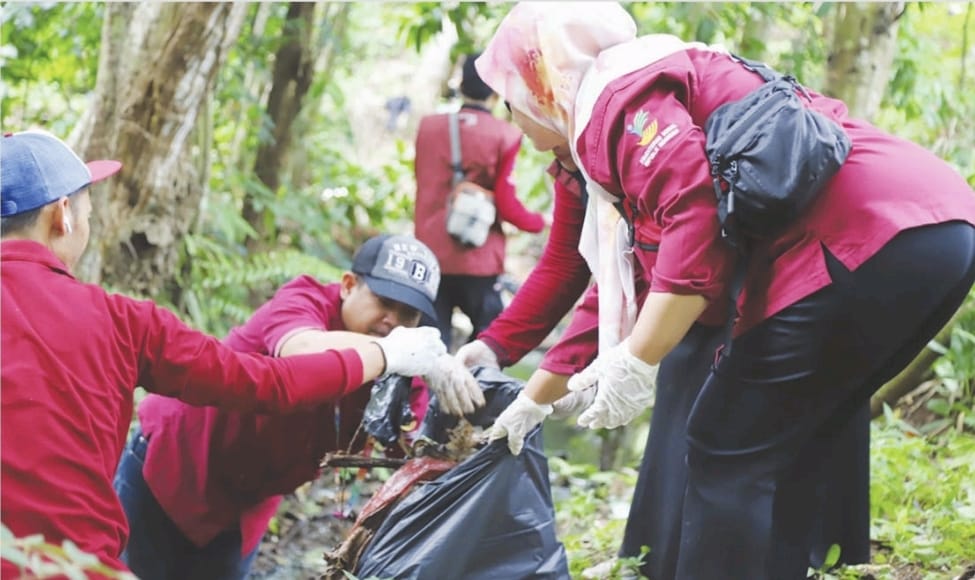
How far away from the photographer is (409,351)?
8.27 feet

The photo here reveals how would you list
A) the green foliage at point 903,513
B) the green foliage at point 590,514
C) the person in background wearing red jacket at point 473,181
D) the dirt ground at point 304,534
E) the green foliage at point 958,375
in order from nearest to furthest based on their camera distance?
the green foliage at point 903,513, the green foliage at point 590,514, the dirt ground at point 304,534, the green foliage at point 958,375, the person in background wearing red jacket at point 473,181

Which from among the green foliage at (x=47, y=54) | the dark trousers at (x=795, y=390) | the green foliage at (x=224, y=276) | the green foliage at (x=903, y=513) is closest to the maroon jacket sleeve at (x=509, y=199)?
the green foliage at (x=224, y=276)

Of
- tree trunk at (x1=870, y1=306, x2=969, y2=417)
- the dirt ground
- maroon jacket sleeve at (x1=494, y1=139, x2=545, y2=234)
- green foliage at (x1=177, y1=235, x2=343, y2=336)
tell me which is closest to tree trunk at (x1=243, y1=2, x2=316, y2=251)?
green foliage at (x1=177, y1=235, x2=343, y2=336)

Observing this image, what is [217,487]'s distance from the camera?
2.83 m

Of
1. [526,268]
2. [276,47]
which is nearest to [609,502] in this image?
[276,47]

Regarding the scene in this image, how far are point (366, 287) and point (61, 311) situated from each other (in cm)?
101

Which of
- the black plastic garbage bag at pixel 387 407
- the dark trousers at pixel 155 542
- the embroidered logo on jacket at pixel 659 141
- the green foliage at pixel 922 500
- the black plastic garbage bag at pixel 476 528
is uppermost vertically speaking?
the embroidered logo on jacket at pixel 659 141

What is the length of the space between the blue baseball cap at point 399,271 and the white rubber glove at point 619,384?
2.10 feet

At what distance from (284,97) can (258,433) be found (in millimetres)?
4604

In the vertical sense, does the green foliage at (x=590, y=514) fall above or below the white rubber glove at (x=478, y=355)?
below

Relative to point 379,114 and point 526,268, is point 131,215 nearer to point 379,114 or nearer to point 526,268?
point 526,268

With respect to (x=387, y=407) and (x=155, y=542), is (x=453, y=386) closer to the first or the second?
(x=387, y=407)

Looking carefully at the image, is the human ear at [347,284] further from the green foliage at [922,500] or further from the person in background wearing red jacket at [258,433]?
the green foliage at [922,500]

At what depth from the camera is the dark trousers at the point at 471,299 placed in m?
5.52
